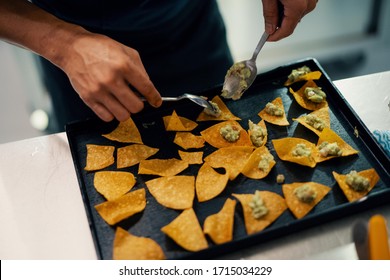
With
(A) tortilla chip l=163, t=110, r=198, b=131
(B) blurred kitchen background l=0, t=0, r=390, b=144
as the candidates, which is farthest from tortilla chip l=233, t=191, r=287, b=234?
(B) blurred kitchen background l=0, t=0, r=390, b=144

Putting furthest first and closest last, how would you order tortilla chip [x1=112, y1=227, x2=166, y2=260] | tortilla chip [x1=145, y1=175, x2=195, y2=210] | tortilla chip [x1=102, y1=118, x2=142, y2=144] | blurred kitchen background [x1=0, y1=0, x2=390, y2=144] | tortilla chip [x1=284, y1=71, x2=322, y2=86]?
blurred kitchen background [x1=0, y1=0, x2=390, y2=144], tortilla chip [x1=284, y1=71, x2=322, y2=86], tortilla chip [x1=102, y1=118, x2=142, y2=144], tortilla chip [x1=145, y1=175, x2=195, y2=210], tortilla chip [x1=112, y1=227, x2=166, y2=260]

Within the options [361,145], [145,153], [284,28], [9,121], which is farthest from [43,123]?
[361,145]

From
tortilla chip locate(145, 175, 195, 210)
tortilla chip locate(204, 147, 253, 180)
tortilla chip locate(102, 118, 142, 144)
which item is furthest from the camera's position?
tortilla chip locate(102, 118, 142, 144)

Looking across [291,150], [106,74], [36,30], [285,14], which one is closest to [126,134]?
[106,74]

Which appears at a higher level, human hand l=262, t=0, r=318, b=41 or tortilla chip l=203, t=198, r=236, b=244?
human hand l=262, t=0, r=318, b=41

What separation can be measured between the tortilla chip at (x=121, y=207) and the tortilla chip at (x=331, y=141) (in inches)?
20.8

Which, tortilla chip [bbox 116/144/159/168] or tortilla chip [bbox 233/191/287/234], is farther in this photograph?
tortilla chip [bbox 116/144/159/168]

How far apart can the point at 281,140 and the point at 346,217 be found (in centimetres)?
29

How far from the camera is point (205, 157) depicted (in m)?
1.51

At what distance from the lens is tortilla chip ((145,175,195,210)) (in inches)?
53.5

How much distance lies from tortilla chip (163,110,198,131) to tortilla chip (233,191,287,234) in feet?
1.09

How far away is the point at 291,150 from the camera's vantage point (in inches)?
58.4

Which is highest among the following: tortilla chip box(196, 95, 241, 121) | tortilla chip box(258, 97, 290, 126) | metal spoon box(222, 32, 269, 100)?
metal spoon box(222, 32, 269, 100)

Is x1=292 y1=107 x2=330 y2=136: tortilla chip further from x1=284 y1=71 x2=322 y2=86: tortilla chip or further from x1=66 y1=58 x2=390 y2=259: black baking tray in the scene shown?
x1=284 y1=71 x2=322 y2=86: tortilla chip
